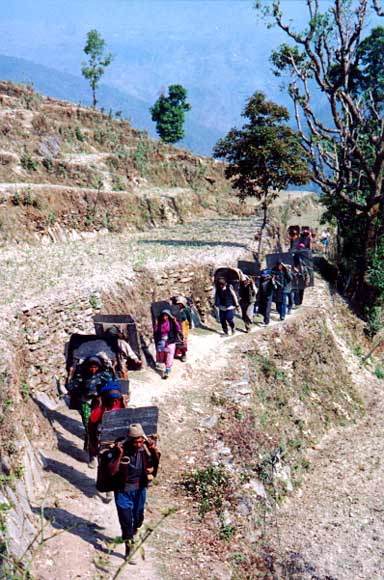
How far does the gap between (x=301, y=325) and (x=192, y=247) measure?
6712mm

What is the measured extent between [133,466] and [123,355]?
450 centimetres

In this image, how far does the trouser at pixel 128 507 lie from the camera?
7.48 metres

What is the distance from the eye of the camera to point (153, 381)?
1390 centimetres

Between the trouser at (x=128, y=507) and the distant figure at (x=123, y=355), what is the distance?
4.06 metres

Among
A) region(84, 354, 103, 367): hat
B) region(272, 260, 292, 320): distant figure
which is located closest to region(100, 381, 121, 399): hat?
region(84, 354, 103, 367): hat

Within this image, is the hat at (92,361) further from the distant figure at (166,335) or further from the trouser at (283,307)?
the trouser at (283,307)

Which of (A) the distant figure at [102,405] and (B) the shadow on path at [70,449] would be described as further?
(B) the shadow on path at [70,449]

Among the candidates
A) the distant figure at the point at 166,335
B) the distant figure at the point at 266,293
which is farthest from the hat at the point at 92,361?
the distant figure at the point at 266,293

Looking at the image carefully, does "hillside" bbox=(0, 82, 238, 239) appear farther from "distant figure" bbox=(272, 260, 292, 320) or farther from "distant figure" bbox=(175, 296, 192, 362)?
"distant figure" bbox=(272, 260, 292, 320)

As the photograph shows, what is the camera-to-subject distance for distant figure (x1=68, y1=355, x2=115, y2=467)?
30.3ft

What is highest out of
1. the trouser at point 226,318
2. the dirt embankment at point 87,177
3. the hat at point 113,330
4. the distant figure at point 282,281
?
the dirt embankment at point 87,177

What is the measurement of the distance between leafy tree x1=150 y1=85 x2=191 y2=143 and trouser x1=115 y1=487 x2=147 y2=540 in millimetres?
65471

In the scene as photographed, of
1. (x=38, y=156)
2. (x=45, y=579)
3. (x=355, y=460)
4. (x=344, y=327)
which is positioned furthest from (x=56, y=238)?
(x=45, y=579)

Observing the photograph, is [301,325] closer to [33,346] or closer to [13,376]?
[33,346]
